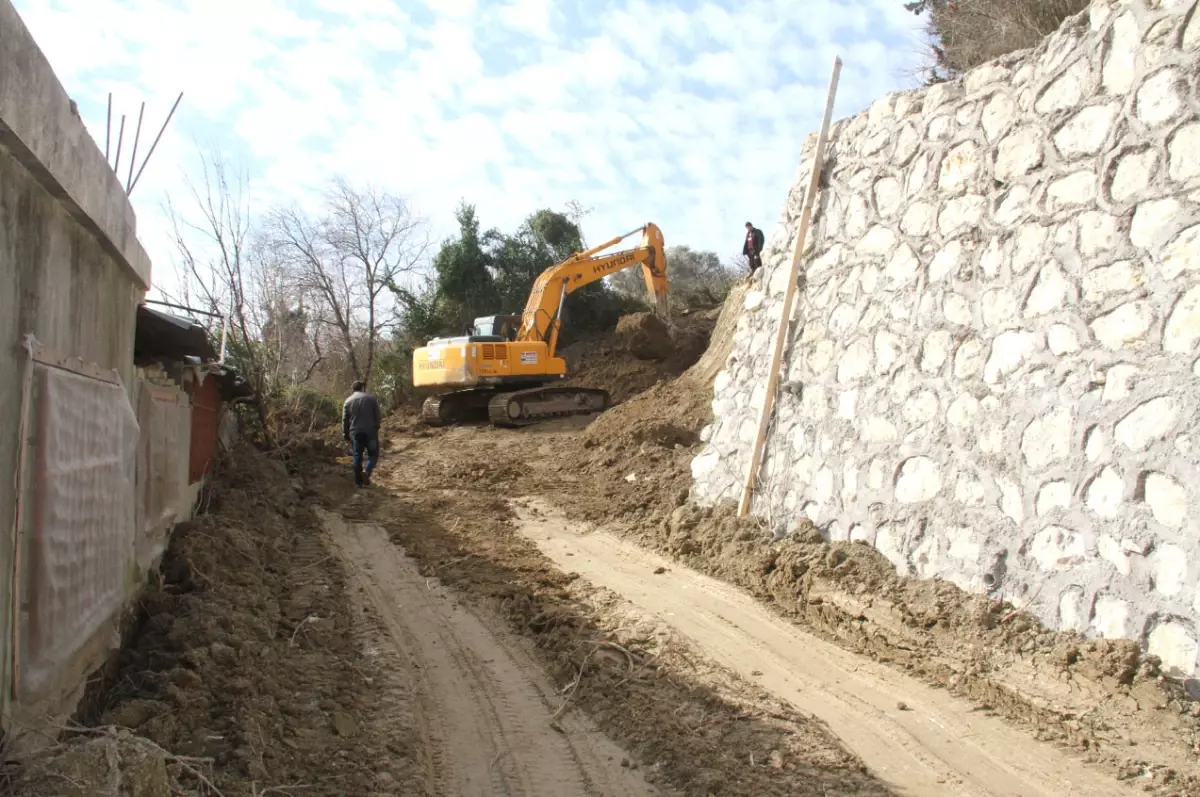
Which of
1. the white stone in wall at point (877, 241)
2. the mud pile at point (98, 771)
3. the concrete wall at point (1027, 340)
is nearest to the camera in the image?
the mud pile at point (98, 771)

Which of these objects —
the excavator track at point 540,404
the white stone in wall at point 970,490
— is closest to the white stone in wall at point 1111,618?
the white stone in wall at point 970,490

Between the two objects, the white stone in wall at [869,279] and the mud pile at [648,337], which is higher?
the mud pile at [648,337]

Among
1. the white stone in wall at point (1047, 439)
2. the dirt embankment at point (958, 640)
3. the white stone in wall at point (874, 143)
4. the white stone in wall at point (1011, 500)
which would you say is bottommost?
the dirt embankment at point (958, 640)

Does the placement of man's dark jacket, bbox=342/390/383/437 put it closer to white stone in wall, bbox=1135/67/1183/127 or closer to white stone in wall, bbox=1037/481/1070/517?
white stone in wall, bbox=1037/481/1070/517

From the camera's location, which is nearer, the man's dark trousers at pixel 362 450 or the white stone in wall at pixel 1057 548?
the white stone in wall at pixel 1057 548

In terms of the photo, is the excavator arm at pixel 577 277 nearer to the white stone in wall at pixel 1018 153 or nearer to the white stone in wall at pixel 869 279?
the white stone in wall at pixel 869 279

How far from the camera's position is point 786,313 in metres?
7.55

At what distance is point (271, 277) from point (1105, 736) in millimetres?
19709

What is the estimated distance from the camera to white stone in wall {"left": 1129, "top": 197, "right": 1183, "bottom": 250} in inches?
183

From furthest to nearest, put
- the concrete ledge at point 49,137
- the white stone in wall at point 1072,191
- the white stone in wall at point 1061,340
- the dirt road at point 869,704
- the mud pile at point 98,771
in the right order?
the white stone in wall at point 1072,191 → the white stone in wall at point 1061,340 → the dirt road at point 869,704 → the concrete ledge at point 49,137 → the mud pile at point 98,771

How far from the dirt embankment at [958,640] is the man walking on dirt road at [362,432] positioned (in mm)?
4428

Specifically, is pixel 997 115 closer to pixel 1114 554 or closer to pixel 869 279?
pixel 869 279

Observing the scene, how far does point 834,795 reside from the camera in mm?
3787

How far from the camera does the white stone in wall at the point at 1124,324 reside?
183 inches
